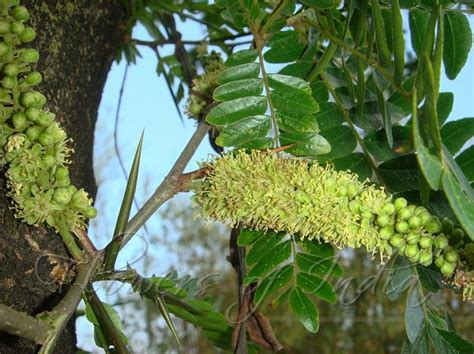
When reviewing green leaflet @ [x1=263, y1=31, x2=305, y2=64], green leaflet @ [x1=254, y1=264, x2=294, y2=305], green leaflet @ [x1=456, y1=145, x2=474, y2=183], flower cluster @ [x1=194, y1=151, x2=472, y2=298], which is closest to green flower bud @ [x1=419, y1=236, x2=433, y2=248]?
flower cluster @ [x1=194, y1=151, x2=472, y2=298]

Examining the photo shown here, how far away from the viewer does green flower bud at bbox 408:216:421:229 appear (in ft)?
1.90

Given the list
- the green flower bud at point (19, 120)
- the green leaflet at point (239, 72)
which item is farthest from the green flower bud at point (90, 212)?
the green leaflet at point (239, 72)

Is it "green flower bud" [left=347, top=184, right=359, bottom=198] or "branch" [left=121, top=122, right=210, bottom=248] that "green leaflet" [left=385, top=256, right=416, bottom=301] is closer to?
"green flower bud" [left=347, top=184, right=359, bottom=198]

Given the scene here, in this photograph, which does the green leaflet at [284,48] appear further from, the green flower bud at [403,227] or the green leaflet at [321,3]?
the green flower bud at [403,227]

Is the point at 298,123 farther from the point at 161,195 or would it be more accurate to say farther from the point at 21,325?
the point at 21,325

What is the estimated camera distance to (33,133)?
1.91 ft

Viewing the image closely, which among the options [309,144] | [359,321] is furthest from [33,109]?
[359,321]

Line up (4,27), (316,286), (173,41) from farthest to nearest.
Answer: (173,41)
(316,286)
(4,27)

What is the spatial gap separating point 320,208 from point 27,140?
0.97 ft

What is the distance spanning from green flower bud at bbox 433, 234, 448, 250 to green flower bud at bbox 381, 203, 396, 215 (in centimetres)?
5

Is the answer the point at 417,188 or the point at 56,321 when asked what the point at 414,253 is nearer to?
the point at 417,188

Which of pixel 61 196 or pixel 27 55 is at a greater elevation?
pixel 27 55

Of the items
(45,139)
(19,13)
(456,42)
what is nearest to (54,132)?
(45,139)

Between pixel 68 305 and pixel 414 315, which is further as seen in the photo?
pixel 414 315
